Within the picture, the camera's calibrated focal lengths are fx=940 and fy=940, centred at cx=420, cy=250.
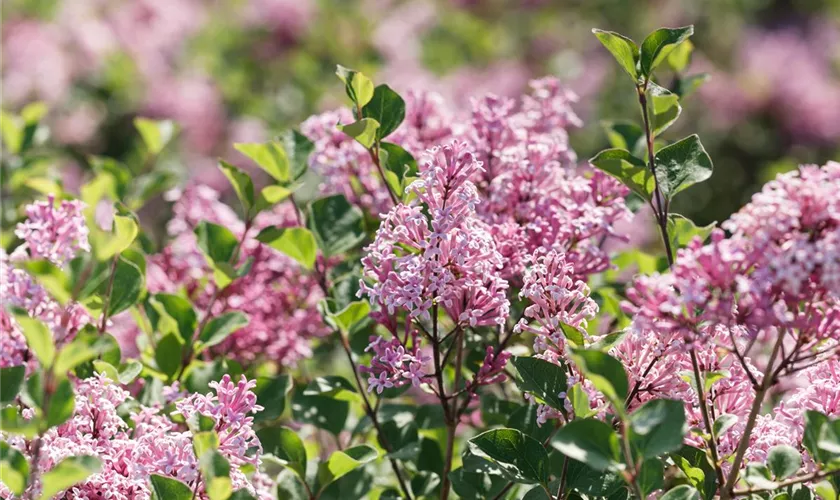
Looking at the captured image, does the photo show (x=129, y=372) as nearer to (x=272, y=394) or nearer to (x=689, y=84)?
(x=272, y=394)

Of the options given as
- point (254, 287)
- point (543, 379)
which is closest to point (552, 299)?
point (543, 379)

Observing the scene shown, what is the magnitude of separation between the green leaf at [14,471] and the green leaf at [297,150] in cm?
57

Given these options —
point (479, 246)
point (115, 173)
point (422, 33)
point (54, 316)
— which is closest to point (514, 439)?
point (479, 246)

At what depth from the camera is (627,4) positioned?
433 cm

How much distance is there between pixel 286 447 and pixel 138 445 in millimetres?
189

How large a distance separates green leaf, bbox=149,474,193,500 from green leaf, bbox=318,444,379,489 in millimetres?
183

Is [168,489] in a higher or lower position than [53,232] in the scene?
lower

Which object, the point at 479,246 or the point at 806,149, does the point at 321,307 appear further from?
the point at 806,149

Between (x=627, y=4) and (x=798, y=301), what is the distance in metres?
3.82

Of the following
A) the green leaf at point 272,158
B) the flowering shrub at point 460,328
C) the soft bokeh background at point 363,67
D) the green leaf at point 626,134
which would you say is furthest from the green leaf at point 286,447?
the soft bokeh background at point 363,67

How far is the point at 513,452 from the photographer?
918 mm

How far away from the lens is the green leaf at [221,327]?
1.16 meters

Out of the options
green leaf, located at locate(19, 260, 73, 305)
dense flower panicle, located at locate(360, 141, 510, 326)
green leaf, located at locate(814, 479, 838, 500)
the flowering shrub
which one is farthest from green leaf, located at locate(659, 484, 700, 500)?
green leaf, located at locate(19, 260, 73, 305)

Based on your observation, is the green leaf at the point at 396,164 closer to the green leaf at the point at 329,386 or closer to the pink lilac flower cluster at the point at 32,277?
the green leaf at the point at 329,386
